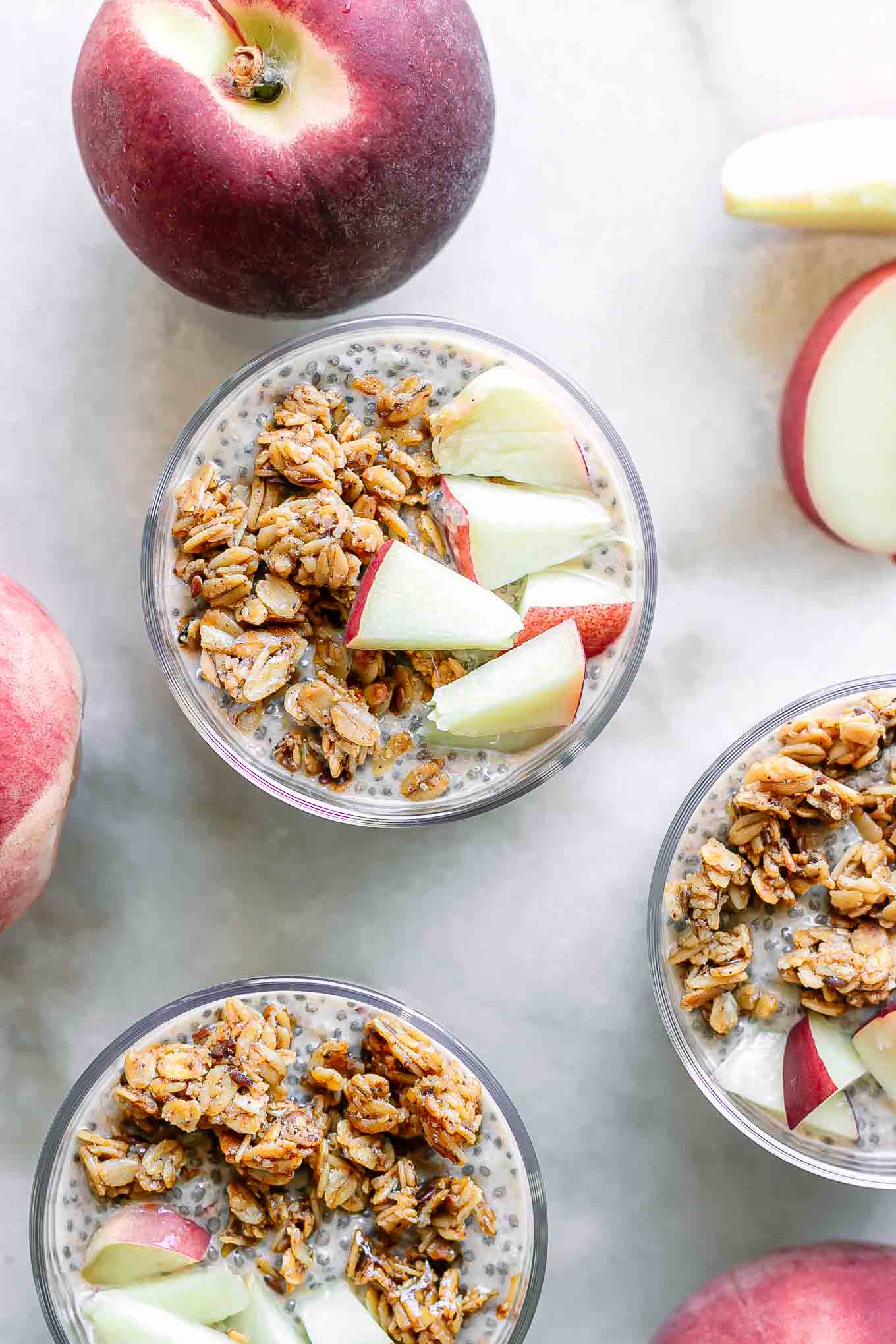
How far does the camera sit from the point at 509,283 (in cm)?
123

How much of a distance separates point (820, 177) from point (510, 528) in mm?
475

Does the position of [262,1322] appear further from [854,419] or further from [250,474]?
[854,419]

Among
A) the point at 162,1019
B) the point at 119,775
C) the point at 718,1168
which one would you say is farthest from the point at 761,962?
the point at 119,775

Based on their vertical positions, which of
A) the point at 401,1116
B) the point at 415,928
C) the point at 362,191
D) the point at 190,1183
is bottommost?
the point at 190,1183

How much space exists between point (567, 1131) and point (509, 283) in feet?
2.84

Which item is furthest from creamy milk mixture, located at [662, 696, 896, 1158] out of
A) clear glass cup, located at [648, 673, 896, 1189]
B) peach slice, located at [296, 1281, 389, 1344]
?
peach slice, located at [296, 1281, 389, 1344]

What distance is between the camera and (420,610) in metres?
1.04

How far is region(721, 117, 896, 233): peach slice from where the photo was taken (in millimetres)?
1162

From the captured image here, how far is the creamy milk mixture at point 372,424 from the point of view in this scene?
1101mm

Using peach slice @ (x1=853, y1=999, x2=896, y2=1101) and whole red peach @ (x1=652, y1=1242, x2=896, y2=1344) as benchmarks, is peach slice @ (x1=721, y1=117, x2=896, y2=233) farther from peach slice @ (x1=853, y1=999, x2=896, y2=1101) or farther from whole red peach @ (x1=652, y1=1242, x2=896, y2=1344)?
whole red peach @ (x1=652, y1=1242, x2=896, y2=1344)

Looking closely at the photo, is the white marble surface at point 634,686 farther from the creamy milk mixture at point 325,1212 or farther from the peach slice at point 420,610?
the peach slice at point 420,610

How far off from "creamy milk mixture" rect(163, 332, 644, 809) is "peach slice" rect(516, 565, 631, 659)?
11 mm

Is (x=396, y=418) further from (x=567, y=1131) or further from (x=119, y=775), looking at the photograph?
(x=567, y=1131)

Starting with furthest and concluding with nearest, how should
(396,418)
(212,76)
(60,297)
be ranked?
1. (60,297)
2. (396,418)
3. (212,76)
